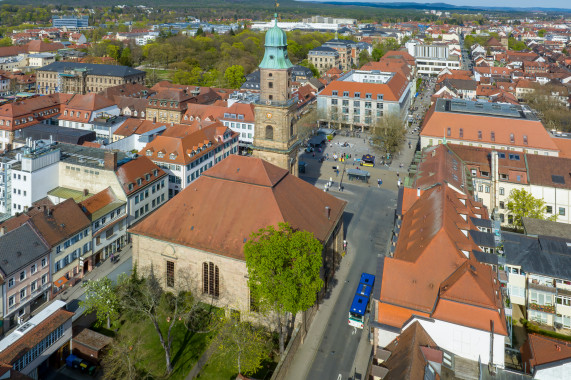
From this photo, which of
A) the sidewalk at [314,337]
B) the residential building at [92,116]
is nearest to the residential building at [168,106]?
the residential building at [92,116]

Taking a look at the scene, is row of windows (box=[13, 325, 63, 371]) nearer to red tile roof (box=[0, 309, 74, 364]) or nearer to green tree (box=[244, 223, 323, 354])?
red tile roof (box=[0, 309, 74, 364])

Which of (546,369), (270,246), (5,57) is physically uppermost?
(5,57)

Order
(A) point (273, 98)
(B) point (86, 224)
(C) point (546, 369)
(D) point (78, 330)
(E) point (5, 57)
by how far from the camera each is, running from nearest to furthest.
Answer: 1. (C) point (546, 369)
2. (D) point (78, 330)
3. (B) point (86, 224)
4. (A) point (273, 98)
5. (E) point (5, 57)

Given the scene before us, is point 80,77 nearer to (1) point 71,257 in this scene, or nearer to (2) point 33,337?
(1) point 71,257

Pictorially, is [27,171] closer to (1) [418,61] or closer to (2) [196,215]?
(2) [196,215]

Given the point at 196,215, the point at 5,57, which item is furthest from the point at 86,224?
the point at 5,57

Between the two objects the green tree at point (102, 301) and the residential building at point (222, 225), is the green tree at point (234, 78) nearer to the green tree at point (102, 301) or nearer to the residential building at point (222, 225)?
the residential building at point (222, 225)

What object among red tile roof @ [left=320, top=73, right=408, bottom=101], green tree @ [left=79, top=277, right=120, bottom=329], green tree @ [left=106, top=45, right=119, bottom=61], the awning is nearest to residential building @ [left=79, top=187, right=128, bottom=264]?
the awning
